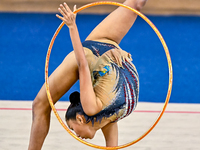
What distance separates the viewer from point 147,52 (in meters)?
3.19

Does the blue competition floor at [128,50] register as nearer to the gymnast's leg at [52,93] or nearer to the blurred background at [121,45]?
the blurred background at [121,45]

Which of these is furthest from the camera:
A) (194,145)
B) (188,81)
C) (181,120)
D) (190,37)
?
(190,37)

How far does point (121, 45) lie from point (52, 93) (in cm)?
214

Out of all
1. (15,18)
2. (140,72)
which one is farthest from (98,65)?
(15,18)

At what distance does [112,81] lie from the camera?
1.06m

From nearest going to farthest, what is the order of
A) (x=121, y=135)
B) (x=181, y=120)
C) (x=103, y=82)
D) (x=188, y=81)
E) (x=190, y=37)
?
(x=103, y=82) < (x=121, y=135) < (x=181, y=120) < (x=188, y=81) < (x=190, y=37)

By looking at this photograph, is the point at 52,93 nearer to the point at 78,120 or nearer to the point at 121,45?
the point at 78,120

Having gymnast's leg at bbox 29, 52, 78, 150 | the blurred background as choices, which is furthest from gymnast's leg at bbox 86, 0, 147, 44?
the blurred background

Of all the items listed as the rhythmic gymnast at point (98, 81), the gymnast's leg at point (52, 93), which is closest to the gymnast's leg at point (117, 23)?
the rhythmic gymnast at point (98, 81)

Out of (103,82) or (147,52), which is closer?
(103,82)

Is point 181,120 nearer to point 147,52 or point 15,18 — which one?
point 147,52

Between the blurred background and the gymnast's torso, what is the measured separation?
136 centimetres

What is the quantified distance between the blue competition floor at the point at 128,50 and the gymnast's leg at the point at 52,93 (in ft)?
4.08

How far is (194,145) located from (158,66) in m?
1.36
